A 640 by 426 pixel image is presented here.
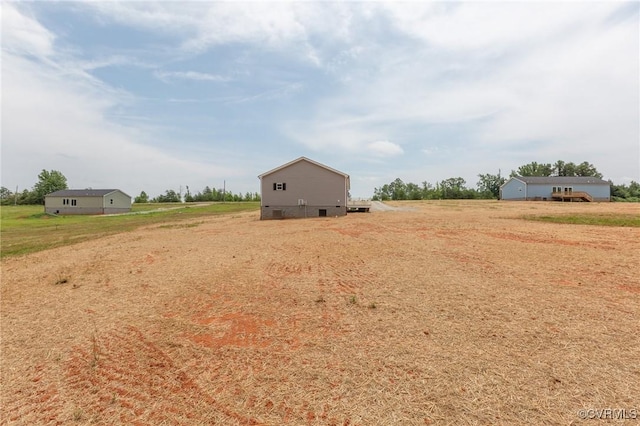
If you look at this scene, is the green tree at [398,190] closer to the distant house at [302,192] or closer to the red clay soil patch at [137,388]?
the distant house at [302,192]

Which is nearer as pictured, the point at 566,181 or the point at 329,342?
the point at 329,342

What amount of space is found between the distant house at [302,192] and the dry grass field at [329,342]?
813 inches

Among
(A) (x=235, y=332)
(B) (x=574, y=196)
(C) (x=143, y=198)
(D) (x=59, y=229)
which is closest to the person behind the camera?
(A) (x=235, y=332)

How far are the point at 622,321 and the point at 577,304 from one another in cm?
82

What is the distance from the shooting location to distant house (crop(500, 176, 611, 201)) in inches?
1995

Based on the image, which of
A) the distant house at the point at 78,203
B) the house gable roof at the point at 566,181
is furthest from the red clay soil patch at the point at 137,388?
the house gable roof at the point at 566,181

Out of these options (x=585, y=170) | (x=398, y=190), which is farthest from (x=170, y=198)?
(x=585, y=170)

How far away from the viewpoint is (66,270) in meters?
10.6

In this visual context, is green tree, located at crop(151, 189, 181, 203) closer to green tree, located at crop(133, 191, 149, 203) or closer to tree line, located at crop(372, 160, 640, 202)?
green tree, located at crop(133, 191, 149, 203)

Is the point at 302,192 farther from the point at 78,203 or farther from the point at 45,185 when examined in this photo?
the point at 45,185

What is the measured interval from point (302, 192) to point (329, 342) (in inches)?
1031

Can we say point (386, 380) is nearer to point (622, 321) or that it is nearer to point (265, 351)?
point (265, 351)

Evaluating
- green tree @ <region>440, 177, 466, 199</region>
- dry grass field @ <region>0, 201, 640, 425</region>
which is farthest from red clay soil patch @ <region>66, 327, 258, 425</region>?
green tree @ <region>440, 177, 466, 199</region>

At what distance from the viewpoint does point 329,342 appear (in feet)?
16.2
